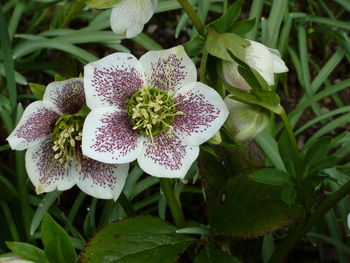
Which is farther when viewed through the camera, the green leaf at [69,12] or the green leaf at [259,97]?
the green leaf at [69,12]

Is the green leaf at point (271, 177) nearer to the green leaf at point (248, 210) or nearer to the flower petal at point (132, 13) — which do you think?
the green leaf at point (248, 210)

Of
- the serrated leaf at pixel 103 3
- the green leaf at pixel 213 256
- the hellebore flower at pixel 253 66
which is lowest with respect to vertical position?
the green leaf at pixel 213 256

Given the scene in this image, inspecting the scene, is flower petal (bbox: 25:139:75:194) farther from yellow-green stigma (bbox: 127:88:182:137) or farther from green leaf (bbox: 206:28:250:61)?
green leaf (bbox: 206:28:250:61)

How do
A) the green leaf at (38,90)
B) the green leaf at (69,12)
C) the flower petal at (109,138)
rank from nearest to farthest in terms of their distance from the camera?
the flower petal at (109,138) → the green leaf at (38,90) → the green leaf at (69,12)

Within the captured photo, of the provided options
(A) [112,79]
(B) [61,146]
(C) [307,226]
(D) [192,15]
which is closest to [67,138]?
(B) [61,146]

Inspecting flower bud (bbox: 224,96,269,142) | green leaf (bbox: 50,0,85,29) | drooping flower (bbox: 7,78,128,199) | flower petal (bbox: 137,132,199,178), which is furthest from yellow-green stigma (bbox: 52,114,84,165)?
green leaf (bbox: 50,0,85,29)

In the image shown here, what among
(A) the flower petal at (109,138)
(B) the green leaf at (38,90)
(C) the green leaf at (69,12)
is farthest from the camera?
(C) the green leaf at (69,12)

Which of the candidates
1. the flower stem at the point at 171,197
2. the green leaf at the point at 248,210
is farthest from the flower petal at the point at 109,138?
the green leaf at the point at 248,210

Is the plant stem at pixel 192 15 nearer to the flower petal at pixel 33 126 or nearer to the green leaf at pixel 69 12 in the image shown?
the flower petal at pixel 33 126

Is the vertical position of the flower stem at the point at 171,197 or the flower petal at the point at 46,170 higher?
the flower petal at the point at 46,170
